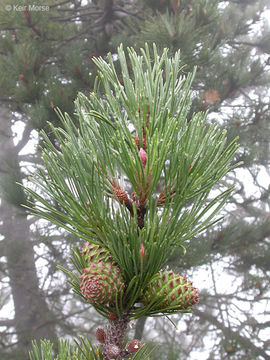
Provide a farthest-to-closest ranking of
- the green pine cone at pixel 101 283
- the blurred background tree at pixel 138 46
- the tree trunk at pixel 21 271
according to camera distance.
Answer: the tree trunk at pixel 21 271 < the blurred background tree at pixel 138 46 < the green pine cone at pixel 101 283

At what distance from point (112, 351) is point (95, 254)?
145 millimetres

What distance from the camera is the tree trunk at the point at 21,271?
2.72 m

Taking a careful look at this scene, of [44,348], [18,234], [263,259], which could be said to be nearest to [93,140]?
[44,348]

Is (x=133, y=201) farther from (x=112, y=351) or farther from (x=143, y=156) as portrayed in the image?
(x=112, y=351)

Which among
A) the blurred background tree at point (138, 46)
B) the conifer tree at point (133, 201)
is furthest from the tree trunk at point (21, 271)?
the conifer tree at point (133, 201)

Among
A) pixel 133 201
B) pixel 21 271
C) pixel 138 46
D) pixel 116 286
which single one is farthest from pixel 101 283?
pixel 21 271

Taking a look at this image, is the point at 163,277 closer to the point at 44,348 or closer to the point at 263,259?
the point at 44,348

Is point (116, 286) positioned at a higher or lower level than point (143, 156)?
lower

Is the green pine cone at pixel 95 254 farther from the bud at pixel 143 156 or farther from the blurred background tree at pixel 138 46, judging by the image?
the blurred background tree at pixel 138 46

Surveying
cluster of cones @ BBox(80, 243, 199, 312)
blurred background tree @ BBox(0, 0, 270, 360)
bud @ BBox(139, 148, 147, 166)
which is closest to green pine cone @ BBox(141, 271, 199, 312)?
cluster of cones @ BBox(80, 243, 199, 312)

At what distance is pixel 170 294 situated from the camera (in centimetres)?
56

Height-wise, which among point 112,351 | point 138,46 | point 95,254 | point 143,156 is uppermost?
point 138,46

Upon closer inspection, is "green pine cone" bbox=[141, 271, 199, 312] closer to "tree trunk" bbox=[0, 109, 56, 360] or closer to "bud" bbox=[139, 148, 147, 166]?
"bud" bbox=[139, 148, 147, 166]

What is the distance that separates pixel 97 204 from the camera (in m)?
0.56
